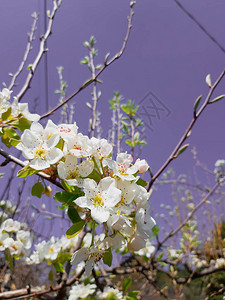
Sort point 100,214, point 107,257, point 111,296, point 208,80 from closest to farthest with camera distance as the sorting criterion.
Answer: point 100,214 → point 107,257 → point 208,80 → point 111,296

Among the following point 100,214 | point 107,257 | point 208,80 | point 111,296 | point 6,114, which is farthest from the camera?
point 111,296

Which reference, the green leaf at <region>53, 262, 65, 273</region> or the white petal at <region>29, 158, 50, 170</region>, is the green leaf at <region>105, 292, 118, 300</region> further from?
the white petal at <region>29, 158, 50, 170</region>

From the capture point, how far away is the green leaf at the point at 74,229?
23.2 inches

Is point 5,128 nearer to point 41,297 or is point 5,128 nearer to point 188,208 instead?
point 41,297

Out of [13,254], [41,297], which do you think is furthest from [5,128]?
[41,297]

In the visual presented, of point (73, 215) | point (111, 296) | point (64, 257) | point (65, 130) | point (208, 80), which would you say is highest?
point (208, 80)

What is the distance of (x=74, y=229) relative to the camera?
0.60 meters

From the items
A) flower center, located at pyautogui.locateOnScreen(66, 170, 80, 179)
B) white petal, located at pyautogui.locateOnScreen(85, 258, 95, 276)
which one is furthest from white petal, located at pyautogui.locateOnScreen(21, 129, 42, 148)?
white petal, located at pyautogui.locateOnScreen(85, 258, 95, 276)

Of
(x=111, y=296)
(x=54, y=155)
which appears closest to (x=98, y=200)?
(x=54, y=155)

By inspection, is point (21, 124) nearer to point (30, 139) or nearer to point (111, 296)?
point (30, 139)

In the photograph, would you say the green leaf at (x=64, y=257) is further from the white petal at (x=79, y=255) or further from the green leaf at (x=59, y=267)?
the white petal at (x=79, y=255)

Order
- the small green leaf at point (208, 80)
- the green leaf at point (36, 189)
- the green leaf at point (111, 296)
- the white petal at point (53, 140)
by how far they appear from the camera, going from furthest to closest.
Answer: the green leaf at point (111, 296) → the small green leaf at point (208, 80) → the green leaf at point (36, 189) → the white petal at point (53, 140)

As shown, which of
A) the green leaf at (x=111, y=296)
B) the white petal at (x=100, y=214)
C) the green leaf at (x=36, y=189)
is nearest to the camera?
the white petal at (x=100, y=214)

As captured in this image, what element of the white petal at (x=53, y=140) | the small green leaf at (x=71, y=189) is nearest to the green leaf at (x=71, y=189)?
the small green leaf at (x=71, y=189)
